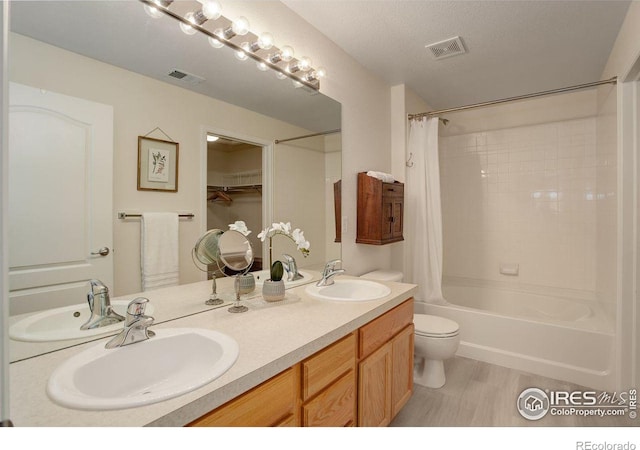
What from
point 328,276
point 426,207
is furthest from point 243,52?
point 426,207

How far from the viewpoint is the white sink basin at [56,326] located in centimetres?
90

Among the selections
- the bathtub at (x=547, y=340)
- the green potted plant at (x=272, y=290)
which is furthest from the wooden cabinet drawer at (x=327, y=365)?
the bathtub at (x=547, y=340)

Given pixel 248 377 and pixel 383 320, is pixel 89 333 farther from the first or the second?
pixel 383 320

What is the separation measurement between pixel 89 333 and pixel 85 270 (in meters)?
0.21

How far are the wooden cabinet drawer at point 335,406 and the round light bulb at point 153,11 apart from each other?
1545 mm

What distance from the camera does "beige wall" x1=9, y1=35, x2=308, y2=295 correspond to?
946 millimetres

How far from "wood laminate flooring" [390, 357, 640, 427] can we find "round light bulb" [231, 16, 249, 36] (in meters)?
2.20

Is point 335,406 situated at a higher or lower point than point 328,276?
lower

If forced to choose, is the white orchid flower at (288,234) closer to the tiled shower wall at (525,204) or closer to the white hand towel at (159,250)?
the white hand towel at (159,250)

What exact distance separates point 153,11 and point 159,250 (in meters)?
0.93

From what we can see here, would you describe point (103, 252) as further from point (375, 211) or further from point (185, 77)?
point (375, 211)

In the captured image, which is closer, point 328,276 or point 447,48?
point 328,276

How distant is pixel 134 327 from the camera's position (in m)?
0.97

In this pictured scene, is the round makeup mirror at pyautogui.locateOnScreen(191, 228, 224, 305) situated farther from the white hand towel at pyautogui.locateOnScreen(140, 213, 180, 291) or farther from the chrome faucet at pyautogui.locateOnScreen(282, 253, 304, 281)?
the chrome faucet at pyautogui.locateOnScreen(282, 253, 304, 281)
